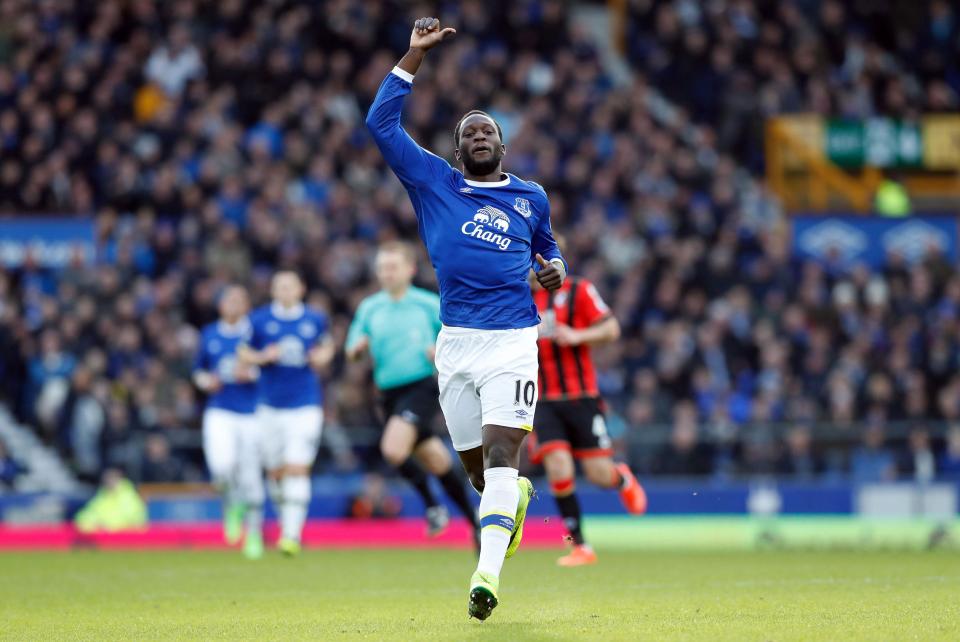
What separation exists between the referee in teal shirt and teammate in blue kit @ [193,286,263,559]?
2654mm

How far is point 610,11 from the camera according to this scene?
31.7 metres

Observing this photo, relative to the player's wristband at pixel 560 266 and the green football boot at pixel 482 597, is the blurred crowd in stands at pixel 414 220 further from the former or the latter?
the green football boot at pixel 482 597

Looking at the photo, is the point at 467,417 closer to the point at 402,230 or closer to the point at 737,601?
the point at 737,601

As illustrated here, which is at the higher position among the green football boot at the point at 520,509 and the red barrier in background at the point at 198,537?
the green football boot at the point at 520,509

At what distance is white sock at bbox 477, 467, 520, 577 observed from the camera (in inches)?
306

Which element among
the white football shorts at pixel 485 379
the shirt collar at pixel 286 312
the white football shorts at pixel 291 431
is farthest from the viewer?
the shirt collar at pixel 286 312

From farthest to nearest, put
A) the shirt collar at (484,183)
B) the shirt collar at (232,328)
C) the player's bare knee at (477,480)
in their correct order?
1. the shirt collar at (232,328)
2. the player's bare knee at (477,480)
3. the shirt collar at (484,183)

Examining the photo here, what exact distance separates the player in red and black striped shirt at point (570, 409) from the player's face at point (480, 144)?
427 cm

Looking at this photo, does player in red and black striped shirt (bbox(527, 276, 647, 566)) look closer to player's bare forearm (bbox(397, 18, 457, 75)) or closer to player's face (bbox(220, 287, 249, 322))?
player's bare forearm (bbox(397, 18, 457, 75))

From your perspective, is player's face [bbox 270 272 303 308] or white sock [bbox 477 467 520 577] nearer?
white sock [bbox 477 467 520 577]

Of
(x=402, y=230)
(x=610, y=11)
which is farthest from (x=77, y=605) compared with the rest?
(x=610, y=11)

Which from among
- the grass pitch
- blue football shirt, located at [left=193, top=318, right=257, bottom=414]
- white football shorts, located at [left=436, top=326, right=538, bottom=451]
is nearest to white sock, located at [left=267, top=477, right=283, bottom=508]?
blue football shirt, located at [left=193, top=318, right=257, bottom=414]

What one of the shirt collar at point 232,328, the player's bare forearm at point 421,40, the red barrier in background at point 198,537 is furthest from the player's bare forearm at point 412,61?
the red barrier in background at point 198,537

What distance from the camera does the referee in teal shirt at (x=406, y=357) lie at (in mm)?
13594
